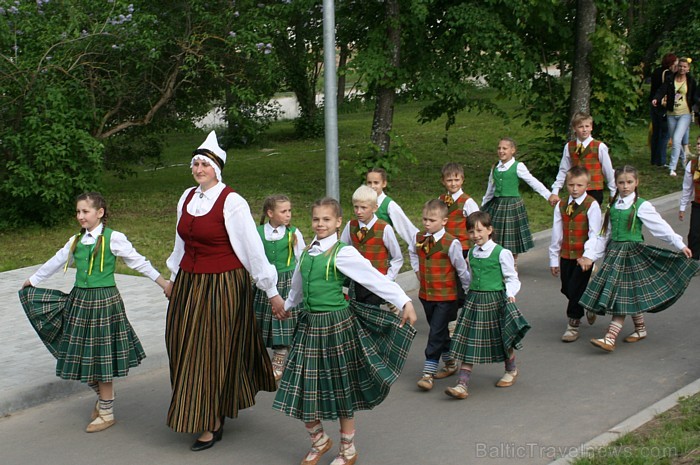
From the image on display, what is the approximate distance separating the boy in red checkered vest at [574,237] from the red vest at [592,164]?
2.31 metres

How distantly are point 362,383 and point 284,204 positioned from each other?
230 centimetres

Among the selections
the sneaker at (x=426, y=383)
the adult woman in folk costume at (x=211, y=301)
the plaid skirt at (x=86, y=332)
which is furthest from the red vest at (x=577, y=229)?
the plaid skirt at (x=86, y=332)

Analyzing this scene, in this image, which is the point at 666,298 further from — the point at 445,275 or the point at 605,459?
the point at 605,459

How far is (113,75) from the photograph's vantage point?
14938 mm

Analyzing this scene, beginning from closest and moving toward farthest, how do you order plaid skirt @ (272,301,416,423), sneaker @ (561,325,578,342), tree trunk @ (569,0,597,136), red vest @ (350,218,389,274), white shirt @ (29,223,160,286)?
plaid skirt @ (272,301,416,423) < white shirt @ (29,223,160,286) < red vest @ (350,218,389,274) < sneaker @ (561,325,578,342) < tree trunk @ (569,0,597,136)

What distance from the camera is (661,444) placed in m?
5.62

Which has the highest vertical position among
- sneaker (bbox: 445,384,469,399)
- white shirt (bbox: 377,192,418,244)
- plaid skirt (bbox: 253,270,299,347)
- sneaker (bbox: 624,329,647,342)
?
white shirt (bbox: 377,192,418,244)

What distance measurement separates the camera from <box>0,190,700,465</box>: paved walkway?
616cm

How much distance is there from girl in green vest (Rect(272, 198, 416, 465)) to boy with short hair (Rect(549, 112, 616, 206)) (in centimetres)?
510

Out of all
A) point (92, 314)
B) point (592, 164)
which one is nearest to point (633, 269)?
point (592, 164)

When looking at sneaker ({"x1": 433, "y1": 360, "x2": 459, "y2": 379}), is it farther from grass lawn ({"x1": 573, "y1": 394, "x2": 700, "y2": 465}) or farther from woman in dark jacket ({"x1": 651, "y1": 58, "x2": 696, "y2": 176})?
woman in dark jacket ({"x1": 651, "y1": 58, "x2": 696, "y2": 176})

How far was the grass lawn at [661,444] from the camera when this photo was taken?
539 centimetres

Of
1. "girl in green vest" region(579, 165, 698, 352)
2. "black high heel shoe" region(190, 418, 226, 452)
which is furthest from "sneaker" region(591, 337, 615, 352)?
"black high heel shoe" region(190, 418, 226, 452)

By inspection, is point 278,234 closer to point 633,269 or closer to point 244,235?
point 244,235
